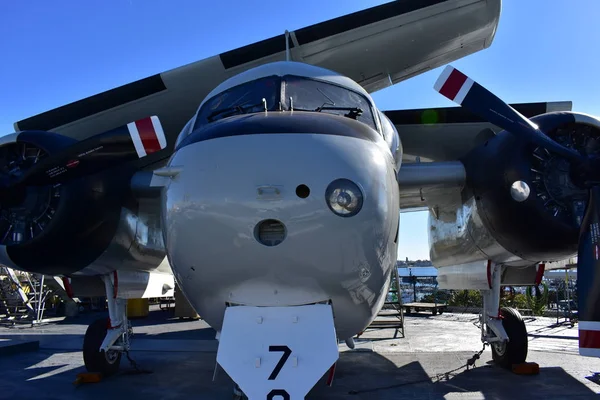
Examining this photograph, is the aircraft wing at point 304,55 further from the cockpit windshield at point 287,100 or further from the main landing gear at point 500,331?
the main landing gear at point 500,331

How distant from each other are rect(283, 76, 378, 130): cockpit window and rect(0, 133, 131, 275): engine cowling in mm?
3044

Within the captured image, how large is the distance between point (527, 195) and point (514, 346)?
11.7ft

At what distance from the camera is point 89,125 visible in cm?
941

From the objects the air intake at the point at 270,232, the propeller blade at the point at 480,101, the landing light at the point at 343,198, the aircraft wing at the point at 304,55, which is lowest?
the air intake at the point at 270,232

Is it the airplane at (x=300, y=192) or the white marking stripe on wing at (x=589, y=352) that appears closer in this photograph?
the airplane at (x=300, y=192)

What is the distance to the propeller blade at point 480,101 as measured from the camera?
5781mm

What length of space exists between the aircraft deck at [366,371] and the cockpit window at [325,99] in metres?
3.78

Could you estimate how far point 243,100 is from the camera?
5340 mm

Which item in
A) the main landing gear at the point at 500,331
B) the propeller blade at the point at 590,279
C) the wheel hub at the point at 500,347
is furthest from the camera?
the wheel hub at the point at 500,347

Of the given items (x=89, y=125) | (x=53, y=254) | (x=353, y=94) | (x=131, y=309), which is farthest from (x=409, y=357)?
(x=131, y=309)

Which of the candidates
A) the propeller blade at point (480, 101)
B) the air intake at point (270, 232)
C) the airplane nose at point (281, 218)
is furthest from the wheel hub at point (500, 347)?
the air intake at point (270, 232)

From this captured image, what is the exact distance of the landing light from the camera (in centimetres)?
351

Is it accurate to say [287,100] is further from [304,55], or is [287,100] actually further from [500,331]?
[500,331]

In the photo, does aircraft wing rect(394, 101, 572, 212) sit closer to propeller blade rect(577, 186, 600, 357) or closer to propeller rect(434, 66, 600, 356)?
propeller rect(434, 66, 600, 356)
